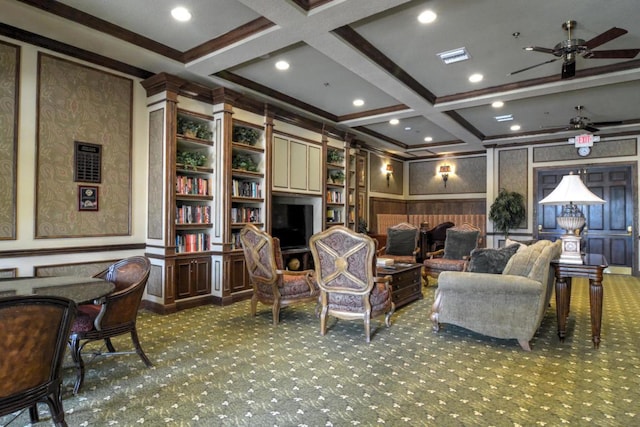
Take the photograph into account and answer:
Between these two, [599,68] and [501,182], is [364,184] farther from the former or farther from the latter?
[599,68]

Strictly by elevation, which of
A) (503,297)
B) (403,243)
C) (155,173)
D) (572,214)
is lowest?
(503,297)

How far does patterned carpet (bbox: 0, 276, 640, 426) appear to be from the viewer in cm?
231

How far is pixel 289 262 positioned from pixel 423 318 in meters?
2.70

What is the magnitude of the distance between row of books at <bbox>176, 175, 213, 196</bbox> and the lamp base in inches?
173

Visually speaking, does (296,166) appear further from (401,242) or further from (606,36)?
(606,36)

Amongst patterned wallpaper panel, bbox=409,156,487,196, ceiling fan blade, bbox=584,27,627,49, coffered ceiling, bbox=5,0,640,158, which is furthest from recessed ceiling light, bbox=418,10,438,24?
patterned wallpaper panel, bbox=409,156,487,196

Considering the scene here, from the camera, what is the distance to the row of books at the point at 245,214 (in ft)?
18.5

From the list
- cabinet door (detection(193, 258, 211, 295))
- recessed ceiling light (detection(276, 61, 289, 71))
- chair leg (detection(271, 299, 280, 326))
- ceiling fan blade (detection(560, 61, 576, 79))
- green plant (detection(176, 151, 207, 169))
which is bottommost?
chair leg (detection(271, 299, 280, 326))

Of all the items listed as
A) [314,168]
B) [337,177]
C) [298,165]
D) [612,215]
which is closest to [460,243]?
[337,177]

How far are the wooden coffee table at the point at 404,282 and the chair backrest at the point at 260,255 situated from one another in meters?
1.42

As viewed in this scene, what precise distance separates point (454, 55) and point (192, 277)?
4353mm

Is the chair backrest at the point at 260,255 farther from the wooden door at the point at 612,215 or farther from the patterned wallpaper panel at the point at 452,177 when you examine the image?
the patterned wallpaper panel at the point at 452,177

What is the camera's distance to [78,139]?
4.30m

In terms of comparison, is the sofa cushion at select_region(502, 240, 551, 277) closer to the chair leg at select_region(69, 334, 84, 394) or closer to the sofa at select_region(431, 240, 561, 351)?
the sofa at select_region(431, 240, 561, 351)
